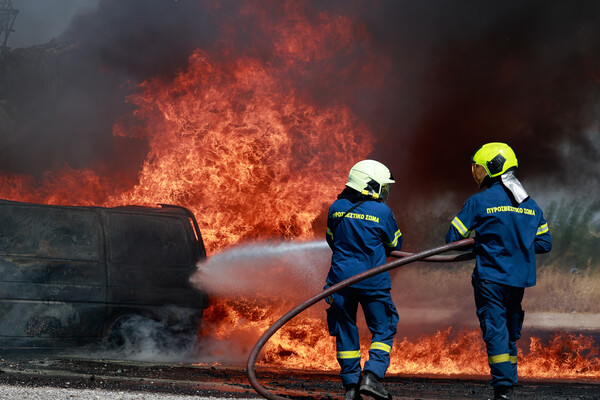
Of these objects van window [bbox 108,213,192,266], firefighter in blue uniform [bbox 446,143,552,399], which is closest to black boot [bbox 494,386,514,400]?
firefighter in blue uniform [bbox 446,143,552,399]

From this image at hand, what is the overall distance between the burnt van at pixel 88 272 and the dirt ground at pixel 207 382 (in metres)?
0.42

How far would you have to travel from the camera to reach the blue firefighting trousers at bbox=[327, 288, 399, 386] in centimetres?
495

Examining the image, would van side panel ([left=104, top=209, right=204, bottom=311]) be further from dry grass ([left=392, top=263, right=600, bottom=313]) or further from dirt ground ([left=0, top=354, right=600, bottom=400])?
dry grass ([left=392, top=263, right=600, bottom=313])

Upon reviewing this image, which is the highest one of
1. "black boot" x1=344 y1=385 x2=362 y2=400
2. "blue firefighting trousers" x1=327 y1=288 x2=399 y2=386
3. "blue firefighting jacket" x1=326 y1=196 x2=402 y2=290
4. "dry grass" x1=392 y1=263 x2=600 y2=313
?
"dry grass" x1=392 y1=263 x2=600 y2=313

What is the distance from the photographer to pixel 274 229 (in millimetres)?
10703

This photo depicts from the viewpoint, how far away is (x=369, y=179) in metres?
5.21

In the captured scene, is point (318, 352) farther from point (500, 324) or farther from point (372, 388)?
point (500, 324)

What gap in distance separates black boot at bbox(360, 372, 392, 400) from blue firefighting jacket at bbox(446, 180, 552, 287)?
3.54ft

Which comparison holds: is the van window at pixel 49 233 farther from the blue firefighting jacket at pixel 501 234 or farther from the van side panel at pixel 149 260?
the blue firefighting jacket at pixel 501 234

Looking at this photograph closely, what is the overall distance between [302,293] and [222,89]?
4395 millimetres

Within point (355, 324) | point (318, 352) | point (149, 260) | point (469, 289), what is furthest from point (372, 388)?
point (469, 289)

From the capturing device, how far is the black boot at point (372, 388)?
4688 millimetres

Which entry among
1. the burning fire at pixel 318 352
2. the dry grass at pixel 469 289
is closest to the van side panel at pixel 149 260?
the burning fire at pixel 318 352

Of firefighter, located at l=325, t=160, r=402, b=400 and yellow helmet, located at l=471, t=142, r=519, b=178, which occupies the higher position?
yellow helmet, located at l=471, t=142, r=519, b=178
